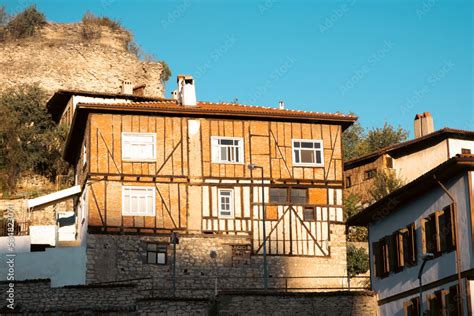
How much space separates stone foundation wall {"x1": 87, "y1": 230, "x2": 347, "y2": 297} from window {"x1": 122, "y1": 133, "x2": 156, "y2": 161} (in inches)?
143

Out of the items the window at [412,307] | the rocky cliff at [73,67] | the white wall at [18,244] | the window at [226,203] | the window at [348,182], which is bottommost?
the window at [412,307]

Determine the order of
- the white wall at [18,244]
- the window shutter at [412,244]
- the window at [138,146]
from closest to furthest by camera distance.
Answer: the window shutter at [412,244] → the white wall at [18,244] → the window at [138,146]

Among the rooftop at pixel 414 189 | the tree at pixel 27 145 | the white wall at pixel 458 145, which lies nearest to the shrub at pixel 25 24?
the tree at pixel 27 145

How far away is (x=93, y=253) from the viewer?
4403cm

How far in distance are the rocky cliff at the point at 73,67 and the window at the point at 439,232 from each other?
153 ft

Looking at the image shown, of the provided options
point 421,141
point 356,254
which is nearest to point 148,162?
point 356,254

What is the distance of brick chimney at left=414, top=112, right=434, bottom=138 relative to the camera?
62.0 meters

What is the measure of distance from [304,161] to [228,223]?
15.2 ft

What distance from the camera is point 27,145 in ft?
219

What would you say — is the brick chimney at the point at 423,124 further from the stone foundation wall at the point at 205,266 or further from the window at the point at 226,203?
the window at the point at 226,203

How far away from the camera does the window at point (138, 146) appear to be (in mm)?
46125

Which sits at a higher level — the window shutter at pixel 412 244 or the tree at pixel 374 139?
the tree at pixel 374 139

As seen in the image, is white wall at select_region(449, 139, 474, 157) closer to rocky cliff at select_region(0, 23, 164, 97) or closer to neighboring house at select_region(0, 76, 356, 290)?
neighboring house at select_region(0, 76, 356, 290)

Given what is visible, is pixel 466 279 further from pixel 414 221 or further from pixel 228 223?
pixel 228 223
